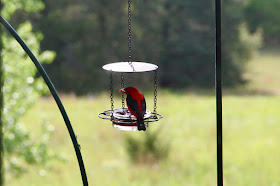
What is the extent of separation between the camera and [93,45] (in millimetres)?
19703

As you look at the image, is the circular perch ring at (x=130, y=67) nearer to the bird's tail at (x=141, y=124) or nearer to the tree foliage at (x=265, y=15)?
the bird's tail at (x=141, y=124)

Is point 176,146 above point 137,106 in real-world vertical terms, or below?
below

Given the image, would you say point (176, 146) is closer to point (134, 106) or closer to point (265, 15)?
point (134, 106)

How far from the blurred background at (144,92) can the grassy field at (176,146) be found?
0.10ft

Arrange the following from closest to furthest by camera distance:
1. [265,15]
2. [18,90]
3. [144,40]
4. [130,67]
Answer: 1. [130,67]
2. [18,90]
3. [144,40]
4. [265,15]

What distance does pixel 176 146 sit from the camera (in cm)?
1049

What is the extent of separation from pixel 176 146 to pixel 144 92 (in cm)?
937

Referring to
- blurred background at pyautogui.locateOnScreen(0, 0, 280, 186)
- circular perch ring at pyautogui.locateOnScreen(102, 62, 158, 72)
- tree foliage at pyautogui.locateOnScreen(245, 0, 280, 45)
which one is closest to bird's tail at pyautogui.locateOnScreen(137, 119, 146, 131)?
circular perch ring at pyautogui.locateOnScreen(102, 62, 158, 72)

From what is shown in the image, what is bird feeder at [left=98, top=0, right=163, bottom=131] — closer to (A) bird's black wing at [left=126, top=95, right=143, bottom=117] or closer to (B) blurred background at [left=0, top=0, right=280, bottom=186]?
(A) bird's black wing at [left=126, top=95, right=143, bottom=117]

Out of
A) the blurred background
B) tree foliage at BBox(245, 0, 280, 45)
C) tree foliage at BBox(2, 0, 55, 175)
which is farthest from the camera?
tree foliage at BBox(245, 0, 280, 45)

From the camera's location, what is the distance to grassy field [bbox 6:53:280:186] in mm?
8500

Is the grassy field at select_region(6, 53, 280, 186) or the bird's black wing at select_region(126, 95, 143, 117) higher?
the bird's black wing at select_region(126, 95, 143, 117)

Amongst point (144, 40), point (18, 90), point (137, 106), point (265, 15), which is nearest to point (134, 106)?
point (137, 106)

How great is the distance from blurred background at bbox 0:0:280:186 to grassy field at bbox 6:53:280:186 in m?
0.03
